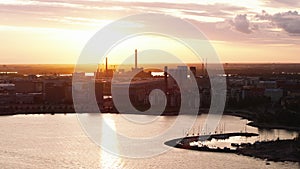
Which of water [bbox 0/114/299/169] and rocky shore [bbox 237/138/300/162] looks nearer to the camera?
water [bbox 0/114/299/169]

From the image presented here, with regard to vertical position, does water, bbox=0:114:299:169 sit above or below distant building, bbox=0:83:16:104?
below

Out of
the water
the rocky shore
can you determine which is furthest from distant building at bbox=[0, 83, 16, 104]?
the rocky shore

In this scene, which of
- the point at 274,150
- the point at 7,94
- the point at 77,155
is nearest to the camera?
the point at 77,155

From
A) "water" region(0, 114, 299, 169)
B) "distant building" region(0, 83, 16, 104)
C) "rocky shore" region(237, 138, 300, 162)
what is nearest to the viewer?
"water" region(0, 114, 299, 169)

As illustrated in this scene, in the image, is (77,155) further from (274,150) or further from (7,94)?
(7,94)

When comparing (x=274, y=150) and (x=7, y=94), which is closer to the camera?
(x=274, y=150)

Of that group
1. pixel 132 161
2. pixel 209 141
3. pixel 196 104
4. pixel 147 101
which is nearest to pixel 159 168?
pixel 132 161

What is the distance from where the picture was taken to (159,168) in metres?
6.21

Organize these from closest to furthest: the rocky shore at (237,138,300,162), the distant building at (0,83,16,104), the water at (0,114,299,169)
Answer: the water at (0,114,299,169), the rocky shore at (237,138,300,162), the distant building at (0,83,16,104)

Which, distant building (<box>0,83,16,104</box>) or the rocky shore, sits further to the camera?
distant building (<box>0,83,16,104</box>)

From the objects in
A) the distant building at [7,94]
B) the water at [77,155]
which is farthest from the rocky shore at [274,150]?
the distant building at [7,94]

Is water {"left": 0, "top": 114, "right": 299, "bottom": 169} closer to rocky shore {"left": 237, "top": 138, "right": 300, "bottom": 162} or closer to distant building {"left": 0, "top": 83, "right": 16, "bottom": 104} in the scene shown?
rocky shore {"left": 237, "top": 138, "right": 300, "bottom": 162}

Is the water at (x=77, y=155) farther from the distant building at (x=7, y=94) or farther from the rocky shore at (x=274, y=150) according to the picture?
the distant building at (x=7, y=94)

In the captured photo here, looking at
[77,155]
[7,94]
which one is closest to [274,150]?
[77,155]
